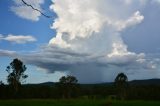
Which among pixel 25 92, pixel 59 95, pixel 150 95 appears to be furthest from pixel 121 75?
pixel 25 92

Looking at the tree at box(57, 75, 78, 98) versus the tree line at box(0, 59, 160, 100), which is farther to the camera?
the tree at box(57, 75, 78, 98)

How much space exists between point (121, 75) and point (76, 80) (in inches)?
704

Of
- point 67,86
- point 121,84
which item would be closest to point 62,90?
point 67,86

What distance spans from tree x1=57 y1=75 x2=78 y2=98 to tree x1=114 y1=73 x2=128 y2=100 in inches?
645

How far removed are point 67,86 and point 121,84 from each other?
2127 centimetres

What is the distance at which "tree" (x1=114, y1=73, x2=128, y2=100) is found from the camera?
5576 inches

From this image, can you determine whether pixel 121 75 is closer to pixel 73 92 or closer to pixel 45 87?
pixel 73 92

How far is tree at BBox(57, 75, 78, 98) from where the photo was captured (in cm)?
13588

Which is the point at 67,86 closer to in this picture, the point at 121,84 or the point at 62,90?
the point at 62,90

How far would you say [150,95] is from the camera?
427 feet

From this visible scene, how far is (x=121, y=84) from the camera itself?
464ft

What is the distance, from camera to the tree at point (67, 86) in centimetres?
13588

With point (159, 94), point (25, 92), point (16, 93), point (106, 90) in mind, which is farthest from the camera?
point (106, 90)

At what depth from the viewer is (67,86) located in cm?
13800
